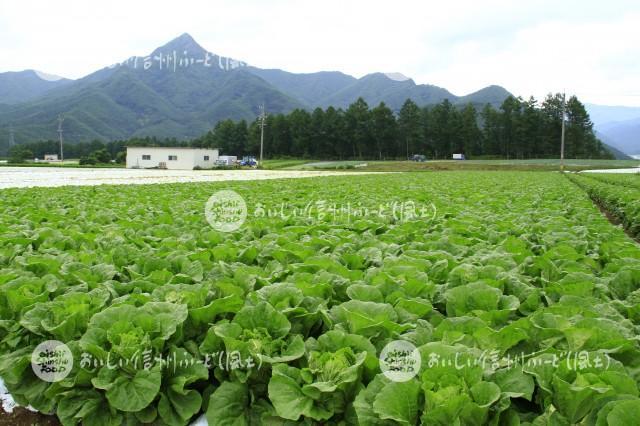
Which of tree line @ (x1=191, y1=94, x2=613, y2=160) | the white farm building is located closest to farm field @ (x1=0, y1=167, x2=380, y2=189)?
the white farm building

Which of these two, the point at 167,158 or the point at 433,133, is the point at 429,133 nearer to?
the point at 433,133

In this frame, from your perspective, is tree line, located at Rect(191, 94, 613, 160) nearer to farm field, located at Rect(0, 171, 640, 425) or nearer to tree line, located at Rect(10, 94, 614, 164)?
tree line, located at Rect(10, 94, 614, 164)

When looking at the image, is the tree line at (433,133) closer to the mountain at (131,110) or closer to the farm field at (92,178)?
the farm field at (92,178)

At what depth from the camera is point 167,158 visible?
65625mm

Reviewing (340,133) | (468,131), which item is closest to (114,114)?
(340,133)

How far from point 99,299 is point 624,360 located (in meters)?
2.73

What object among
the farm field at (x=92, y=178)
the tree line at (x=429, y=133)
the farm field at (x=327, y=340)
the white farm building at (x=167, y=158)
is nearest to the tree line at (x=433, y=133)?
the tree line at (x=429, y=133)

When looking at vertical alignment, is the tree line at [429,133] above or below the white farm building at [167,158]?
above

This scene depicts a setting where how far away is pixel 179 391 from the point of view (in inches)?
86.6

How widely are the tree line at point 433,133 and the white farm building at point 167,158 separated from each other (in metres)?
24.8

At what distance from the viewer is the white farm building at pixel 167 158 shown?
64875 mm

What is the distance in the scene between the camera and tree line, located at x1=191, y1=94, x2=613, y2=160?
80938 mm

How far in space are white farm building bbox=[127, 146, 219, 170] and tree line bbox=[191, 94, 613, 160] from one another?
24847mm

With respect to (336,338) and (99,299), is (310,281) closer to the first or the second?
(336,338)
